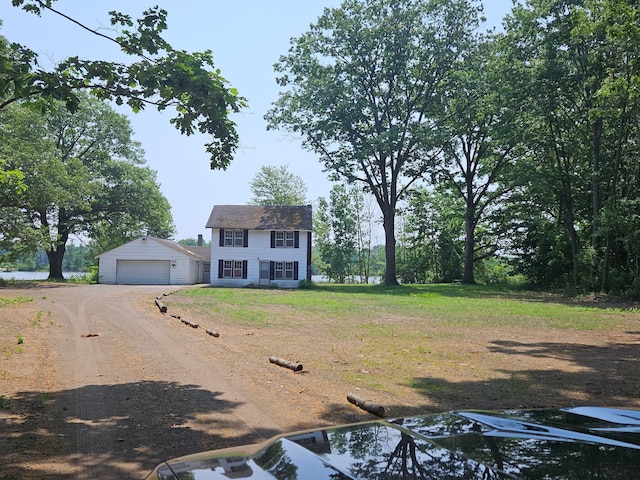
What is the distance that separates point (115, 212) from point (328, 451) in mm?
48864

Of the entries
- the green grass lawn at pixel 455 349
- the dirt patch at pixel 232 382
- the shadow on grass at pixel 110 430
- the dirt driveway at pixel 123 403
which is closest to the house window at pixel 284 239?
the green grass lawn at pixel 455 349

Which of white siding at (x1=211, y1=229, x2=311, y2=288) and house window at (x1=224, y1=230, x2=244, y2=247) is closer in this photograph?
white siding at (x1=211, y1=229, x2=311, y2=288)

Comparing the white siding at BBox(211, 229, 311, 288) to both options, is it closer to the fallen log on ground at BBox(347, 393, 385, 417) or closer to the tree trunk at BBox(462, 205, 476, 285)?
the tree trunk at BBox(462, 205, 476, 285)

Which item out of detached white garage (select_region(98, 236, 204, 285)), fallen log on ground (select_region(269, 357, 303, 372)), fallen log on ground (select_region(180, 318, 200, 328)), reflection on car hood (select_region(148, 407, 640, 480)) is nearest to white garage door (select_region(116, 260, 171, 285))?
detached white garage (select_region(98, 236, 204, 285))

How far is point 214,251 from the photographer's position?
42438 mm

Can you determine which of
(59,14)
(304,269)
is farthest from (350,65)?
(59,14)

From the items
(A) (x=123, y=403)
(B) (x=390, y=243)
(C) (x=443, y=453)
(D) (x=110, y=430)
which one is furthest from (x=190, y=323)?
(B) (x=390, y=243)

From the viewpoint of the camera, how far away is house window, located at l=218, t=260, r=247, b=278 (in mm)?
42353

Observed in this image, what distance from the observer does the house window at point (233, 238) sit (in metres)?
Answer: 42.6

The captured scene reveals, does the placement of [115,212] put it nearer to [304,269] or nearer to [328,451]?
[304,269]

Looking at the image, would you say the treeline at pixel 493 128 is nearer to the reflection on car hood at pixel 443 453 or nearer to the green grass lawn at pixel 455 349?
the green grass lawn at pixel 455 349

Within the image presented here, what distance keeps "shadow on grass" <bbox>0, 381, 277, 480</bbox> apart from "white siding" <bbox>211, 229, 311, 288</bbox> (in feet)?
116

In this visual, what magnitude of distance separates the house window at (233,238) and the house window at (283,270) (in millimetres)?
3698

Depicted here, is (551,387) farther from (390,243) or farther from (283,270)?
(283,270)
